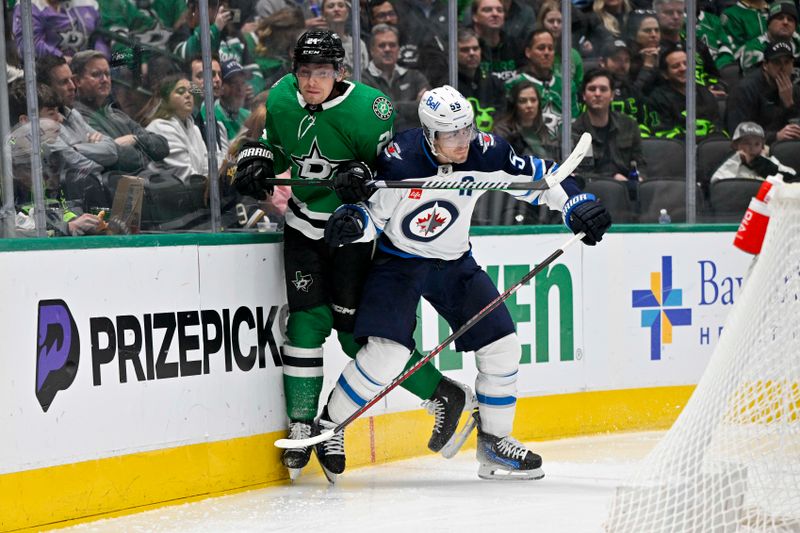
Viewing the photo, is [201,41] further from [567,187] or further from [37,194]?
[567,187]

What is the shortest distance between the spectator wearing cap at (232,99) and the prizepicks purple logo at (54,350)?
1054 mm

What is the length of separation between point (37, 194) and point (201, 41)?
857 mm

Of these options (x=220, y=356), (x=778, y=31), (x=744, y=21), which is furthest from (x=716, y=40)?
(x=220, y=356)

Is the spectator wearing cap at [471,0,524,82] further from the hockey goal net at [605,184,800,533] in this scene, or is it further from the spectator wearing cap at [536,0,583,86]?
the hockey goal net at [605,184,800,533]

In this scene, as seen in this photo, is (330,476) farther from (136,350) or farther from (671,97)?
(671,97)

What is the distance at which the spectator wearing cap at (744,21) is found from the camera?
5602 mm

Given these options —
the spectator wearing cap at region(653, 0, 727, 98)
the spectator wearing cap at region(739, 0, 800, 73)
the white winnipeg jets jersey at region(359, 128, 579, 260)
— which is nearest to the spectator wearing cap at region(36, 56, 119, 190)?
the white winnipeg jets jersey at region(359, 128, 579, 260)

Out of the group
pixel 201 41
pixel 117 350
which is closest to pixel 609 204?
pixel 201 41

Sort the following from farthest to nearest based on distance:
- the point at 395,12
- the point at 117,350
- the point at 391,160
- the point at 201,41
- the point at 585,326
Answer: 1. the point at 585,326
2. the point at 395,12
3. the point at 201,41
4. the point at 391,160
5. the point at 117,350

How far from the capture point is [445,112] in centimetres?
374

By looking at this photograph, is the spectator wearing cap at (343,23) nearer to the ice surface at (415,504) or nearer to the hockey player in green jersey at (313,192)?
the hockey player in green jersey at (313,192)

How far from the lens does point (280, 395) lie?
4.07m

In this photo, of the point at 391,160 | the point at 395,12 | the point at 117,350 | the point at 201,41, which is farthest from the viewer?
the point at 395,12

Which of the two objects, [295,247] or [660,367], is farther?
[660,367]
